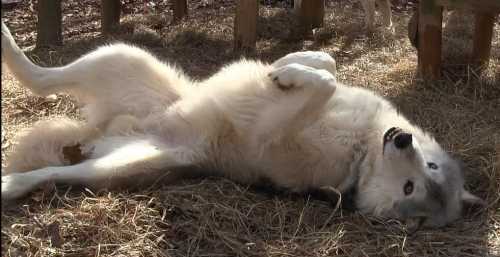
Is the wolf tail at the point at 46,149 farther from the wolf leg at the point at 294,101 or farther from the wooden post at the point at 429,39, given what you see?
the wooden post at the point at 429,39

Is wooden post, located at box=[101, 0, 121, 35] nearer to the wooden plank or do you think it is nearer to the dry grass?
the dry grass

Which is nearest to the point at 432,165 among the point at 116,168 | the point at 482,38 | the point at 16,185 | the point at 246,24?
the point at 116,168

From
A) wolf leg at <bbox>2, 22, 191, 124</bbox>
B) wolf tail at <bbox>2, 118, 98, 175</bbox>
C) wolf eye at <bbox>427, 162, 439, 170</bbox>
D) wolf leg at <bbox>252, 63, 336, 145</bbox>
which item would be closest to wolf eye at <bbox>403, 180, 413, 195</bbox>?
wolf eye at <bbox>427, 162, 439, 170</bbox>

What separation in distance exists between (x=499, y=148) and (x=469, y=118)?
640mm

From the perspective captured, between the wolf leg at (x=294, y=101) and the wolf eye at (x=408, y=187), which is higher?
the wolf leg at (x=294, y=101)

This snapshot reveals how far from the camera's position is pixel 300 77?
2.79 metres

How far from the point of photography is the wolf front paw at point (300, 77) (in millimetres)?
2771

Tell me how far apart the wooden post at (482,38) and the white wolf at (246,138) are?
83.4 inches

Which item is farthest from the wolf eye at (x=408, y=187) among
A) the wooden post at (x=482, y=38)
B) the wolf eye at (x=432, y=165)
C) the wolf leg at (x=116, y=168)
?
the wooden post at (x=482, y=38)

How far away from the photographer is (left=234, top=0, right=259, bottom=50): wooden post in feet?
17.5

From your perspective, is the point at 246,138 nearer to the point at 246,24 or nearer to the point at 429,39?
the point at 429,39

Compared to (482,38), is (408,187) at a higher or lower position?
lower

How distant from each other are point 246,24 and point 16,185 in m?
3.33

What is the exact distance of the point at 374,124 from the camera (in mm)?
2932
